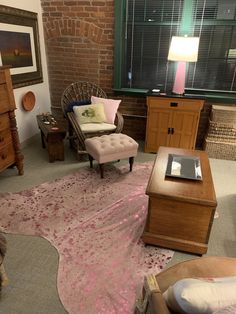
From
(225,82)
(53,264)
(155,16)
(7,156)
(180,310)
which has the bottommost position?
(53,264)

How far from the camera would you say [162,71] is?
376 cm

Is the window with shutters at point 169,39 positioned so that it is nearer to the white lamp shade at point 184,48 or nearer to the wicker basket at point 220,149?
the white lamp shade at point 184,48

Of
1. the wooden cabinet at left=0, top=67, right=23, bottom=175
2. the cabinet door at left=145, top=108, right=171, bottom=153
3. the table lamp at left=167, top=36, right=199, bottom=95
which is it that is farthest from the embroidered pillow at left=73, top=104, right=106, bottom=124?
the table lamp at left=167, top=36, right=199, bottom=95

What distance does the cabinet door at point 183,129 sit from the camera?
3.29m

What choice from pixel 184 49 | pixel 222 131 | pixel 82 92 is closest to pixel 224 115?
pixel 222 131

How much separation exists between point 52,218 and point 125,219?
0.66 m

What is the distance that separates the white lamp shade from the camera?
9.98 feet

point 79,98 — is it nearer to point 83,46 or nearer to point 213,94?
point 83,46

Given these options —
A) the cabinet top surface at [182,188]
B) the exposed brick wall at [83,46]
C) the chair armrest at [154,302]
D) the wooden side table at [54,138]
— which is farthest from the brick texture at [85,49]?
the chair armrest at [154,302]

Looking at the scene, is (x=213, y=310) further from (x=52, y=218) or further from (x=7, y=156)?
(x=7, y=156)

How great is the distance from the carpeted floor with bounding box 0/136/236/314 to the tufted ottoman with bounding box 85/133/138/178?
0.46m

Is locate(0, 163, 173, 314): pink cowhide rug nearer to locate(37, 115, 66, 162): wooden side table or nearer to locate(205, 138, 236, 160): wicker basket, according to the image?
locate(37, 115, 66, 162): wooden side table

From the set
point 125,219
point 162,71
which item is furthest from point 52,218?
point 162,71

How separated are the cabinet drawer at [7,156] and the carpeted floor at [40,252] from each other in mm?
234
